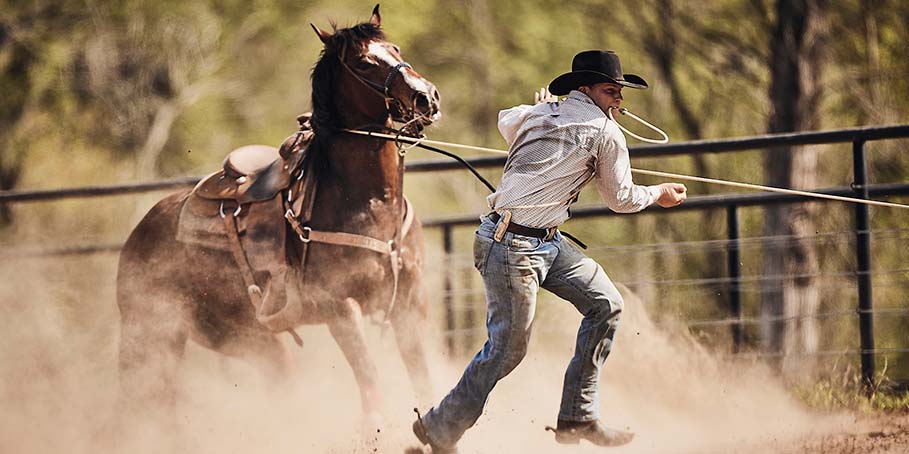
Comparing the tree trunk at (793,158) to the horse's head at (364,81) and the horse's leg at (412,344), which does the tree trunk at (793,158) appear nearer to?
the horse's leg at (412,344)

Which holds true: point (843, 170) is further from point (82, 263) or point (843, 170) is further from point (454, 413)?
point (454, 413)

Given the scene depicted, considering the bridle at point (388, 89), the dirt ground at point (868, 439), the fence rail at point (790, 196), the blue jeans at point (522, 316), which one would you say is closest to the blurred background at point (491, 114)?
the fence rail at point (790, 196)

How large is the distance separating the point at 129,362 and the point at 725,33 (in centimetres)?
1012

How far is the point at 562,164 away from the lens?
5020 millimetres

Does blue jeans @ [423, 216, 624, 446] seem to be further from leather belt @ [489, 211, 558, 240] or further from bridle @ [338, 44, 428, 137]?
bridle @ [338, 44, 428, 137]

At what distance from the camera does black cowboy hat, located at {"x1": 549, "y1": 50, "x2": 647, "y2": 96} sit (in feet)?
16.6

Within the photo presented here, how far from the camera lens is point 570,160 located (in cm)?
501

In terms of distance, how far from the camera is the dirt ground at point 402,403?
6.16 metres

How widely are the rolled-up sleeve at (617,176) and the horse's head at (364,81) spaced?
1.25m

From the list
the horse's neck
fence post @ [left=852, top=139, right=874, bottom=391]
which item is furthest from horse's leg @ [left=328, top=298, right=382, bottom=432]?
fence post @ [left=852, top=139, right=874, bottom=391]

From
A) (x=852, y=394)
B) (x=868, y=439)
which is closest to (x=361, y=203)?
(x=868, y=439)

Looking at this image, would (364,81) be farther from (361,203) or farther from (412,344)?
(412,344)

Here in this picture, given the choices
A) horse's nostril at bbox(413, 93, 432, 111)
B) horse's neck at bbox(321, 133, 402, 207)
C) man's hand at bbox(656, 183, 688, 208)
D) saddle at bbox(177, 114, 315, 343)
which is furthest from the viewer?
saddle at bbox(177, 114, 315, 343)

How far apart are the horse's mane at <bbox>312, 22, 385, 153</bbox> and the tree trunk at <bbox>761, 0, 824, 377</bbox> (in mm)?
Result: 6431
